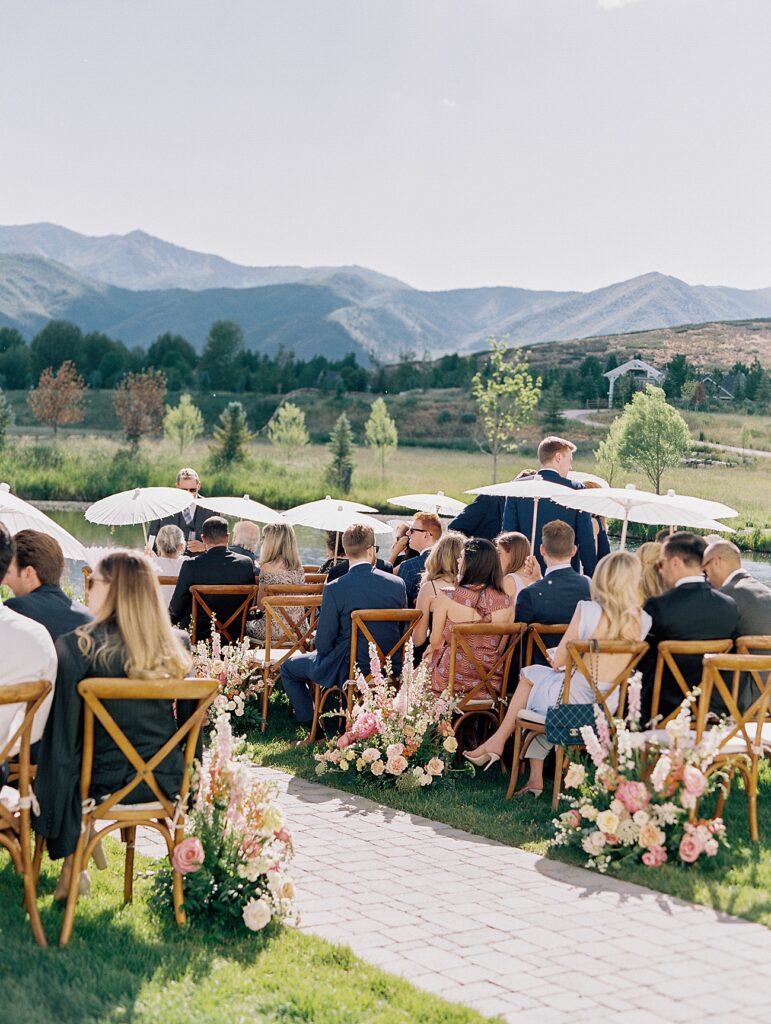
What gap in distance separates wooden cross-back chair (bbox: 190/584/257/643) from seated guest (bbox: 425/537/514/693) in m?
2.24

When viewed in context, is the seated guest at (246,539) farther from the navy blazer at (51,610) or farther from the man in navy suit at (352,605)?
the navy blazer at (51,610)

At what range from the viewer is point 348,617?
8.31 metres

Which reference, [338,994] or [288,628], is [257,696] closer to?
[288,628]

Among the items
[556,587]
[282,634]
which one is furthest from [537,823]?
[282,634]

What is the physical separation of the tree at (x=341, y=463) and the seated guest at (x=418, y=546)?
44.2 meters

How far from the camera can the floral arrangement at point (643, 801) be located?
5.70m

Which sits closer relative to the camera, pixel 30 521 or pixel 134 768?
Result: pixel 134 768

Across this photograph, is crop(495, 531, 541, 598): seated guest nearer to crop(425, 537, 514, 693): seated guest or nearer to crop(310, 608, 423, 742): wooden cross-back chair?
crop(425, 537, 514, 693): seated guest

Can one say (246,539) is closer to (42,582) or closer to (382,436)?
(42,582)

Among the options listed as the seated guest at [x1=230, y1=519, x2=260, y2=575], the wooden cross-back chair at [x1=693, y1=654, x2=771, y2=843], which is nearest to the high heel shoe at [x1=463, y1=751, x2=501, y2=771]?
the wooden cross-back chair at [x1=693, y1=654, x2=771, y2=843]

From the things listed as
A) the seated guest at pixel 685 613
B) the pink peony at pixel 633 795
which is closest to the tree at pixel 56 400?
the seated guest at pixel 685 613

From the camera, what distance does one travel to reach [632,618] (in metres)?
6.47

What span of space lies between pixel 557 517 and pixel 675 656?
12.0 ft

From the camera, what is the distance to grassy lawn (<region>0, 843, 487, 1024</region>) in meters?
3.93
